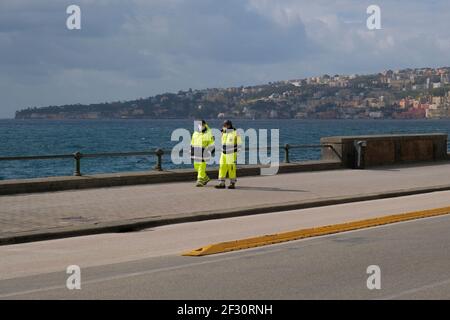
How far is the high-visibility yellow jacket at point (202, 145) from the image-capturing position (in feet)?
68.8

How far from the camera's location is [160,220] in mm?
14789

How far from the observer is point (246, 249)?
39.2 ft

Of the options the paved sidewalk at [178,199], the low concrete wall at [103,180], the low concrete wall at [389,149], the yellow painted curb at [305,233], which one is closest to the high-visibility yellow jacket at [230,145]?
the paved sidewalk at [178,199]

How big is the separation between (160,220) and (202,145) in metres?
6.49

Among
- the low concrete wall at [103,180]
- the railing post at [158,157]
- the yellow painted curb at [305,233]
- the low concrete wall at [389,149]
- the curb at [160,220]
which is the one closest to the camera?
the yellow painted curb at [305,233]

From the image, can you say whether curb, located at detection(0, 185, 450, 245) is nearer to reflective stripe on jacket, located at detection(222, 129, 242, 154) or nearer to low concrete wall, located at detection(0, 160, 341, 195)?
reflective stripe on jacket, located at detection(222, 129, 242, 154)

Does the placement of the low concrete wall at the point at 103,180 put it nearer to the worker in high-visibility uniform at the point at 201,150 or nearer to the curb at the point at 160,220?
the worker in high-visibility uniform at the point at 201,150

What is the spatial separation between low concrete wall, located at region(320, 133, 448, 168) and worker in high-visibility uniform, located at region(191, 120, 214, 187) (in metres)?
7.02

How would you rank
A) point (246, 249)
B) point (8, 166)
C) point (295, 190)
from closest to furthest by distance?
1. point (246, 249)
2. point (295, 190)
3. point (8, 166)

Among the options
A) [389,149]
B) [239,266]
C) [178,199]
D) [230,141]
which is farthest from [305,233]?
[389,149]

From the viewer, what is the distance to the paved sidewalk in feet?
47.4
